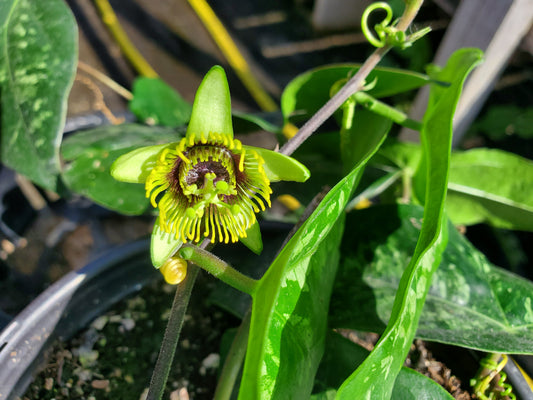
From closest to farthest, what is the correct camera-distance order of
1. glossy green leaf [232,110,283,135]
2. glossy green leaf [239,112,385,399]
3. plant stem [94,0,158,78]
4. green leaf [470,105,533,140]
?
glossy green leaf [239,112,385,399] → glossy green leaf [232,110,283,135] → green leaf [470,105,533,140] → plant stem [94,0,158,78]

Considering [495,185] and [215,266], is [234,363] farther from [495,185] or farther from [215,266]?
[495,185]

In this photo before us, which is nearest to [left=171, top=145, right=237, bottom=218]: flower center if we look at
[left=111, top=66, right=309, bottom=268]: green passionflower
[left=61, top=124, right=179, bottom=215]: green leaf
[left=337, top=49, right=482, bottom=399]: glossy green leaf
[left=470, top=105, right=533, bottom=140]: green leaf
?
[left=111, top=66, right=309, bottom=268]: green passionflower

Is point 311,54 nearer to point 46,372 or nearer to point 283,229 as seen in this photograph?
point 283,229

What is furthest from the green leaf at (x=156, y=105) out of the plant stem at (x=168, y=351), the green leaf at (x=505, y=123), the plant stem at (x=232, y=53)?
the green leaf at (x=505, y=123)

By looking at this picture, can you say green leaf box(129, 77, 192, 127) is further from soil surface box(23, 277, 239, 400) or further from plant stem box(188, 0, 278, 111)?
plant stem box(188, 0, 278, 111)

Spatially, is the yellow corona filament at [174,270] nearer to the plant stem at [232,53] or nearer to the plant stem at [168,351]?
the plant stem at [168,351]

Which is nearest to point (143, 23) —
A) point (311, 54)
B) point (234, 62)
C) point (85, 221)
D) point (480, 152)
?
point (234, 62)
